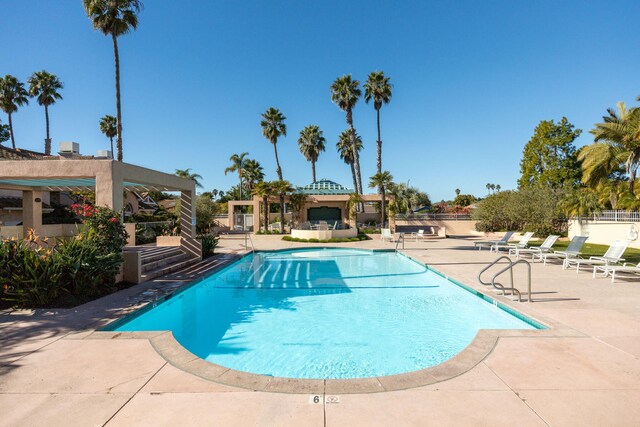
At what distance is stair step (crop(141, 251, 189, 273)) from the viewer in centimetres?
1023

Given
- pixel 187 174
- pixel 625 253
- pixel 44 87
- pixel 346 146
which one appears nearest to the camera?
pixel 625 253

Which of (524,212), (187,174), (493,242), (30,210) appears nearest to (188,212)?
(30,210)

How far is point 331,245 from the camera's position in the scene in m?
20.8

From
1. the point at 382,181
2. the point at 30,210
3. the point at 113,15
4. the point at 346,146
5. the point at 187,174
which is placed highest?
the point at 113,15

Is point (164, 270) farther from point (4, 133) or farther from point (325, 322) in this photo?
point (4, 133)

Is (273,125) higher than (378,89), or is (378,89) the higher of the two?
(378,89)

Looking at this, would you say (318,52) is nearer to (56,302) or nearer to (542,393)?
(56,302)

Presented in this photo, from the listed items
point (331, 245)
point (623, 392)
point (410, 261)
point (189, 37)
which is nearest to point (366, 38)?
point (189, 37)

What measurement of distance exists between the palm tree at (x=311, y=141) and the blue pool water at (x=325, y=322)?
104ft

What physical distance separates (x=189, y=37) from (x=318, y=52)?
34.6 ft

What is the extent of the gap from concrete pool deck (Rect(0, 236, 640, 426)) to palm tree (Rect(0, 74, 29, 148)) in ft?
125

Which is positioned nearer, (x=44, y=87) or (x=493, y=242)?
(x=493, y=242)

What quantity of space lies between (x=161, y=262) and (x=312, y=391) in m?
9.66

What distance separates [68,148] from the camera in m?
12.0
